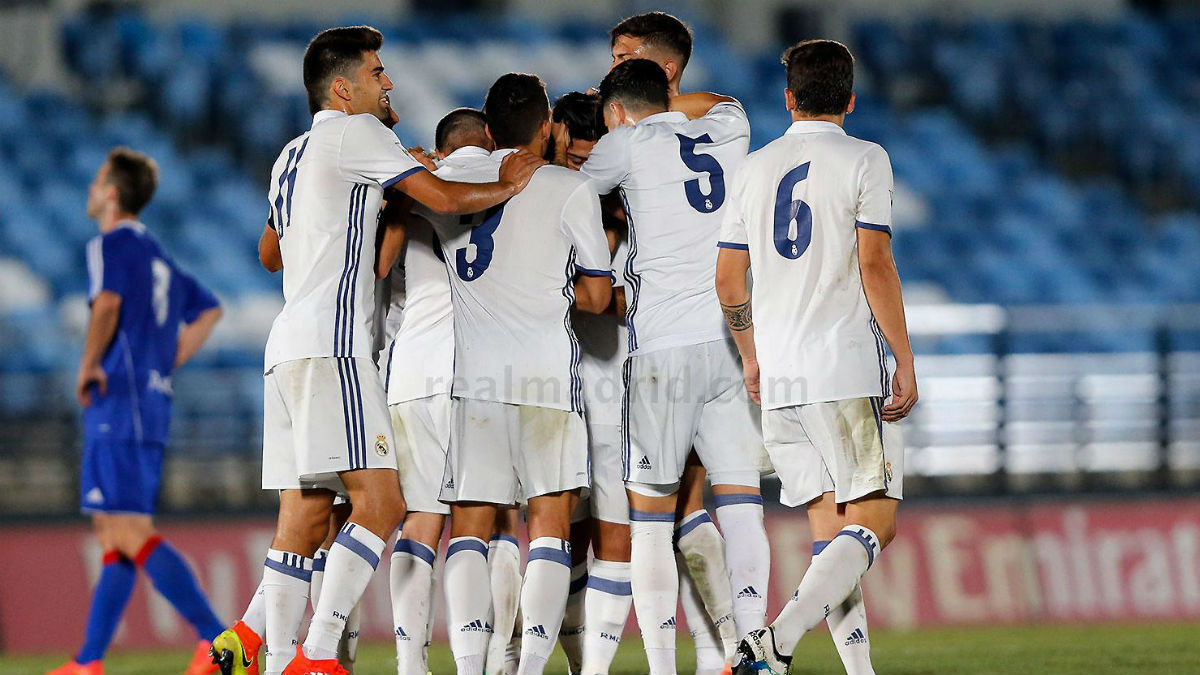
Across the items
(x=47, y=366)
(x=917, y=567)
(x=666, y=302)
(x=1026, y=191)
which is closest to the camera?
(x=666, y=302)

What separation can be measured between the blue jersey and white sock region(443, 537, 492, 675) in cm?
264

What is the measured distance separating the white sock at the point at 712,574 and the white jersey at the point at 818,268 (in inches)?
36.4

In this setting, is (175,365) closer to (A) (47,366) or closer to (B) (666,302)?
(B) (666,302)

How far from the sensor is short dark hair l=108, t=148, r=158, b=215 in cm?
775

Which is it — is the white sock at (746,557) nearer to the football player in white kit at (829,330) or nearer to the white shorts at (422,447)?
the football player in white kit at (829,330)

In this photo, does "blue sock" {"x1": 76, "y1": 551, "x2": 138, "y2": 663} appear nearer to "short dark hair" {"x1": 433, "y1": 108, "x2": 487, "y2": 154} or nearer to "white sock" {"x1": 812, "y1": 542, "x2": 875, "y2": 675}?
"short dark hair" {"x1": 433, "y1": 108, "x2": 487, "y2": 154}

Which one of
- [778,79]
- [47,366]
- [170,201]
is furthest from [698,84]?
[47,366]

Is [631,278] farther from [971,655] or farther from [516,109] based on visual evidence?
[971,655]

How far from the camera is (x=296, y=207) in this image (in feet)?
18.8

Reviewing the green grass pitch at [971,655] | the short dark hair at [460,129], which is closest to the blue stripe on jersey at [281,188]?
the short dark hair at [460,129]

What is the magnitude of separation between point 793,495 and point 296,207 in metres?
2.14

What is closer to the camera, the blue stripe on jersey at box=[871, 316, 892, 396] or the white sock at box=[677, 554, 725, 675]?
the blue stripe on jersey at box=[871, 316, 892, 396]

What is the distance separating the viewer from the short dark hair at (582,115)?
6.62m

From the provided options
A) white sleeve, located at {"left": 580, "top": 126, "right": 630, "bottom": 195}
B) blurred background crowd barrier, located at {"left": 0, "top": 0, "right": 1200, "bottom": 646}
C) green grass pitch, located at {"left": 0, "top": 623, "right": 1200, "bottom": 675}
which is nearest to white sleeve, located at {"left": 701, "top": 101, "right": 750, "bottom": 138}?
white sleeve, located at {"left": 580, "top": 126, "right": 630, "bottom": 195}
